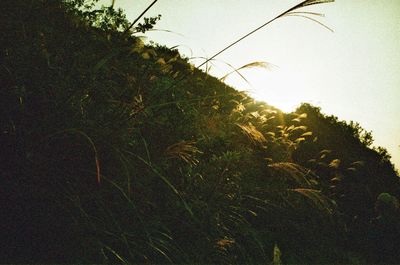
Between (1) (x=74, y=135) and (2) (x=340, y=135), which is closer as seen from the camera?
(1) (x=74, y=135)

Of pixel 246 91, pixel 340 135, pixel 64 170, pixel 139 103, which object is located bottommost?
pixel 64 170

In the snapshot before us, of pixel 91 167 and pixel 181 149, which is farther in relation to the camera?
pixel 181 149

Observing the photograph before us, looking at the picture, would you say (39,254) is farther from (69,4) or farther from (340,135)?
(340,135)

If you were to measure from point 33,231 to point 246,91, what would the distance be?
151 centimetres

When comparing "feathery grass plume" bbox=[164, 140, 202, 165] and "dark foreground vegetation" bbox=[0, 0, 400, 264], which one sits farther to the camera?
"feathery grass plume" bbox=[164, 140, 202, 165]

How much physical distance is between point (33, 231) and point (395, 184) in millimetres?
9826

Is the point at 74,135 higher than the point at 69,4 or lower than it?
lower

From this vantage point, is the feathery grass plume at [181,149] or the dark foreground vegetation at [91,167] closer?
the dark foreground vegetation at [91,167]

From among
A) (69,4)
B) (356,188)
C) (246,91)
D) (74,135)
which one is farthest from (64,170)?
(356,188)

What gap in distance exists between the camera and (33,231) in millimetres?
1116

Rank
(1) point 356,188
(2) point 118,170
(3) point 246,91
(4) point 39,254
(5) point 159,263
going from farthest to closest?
1. (1) point 356,188
2. (3) point 246,91
3. (2) point 118,170
4. (5) point 159,263
5. (4) point 39,254

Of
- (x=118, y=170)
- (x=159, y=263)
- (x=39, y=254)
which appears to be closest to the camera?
(x=39, y=254)

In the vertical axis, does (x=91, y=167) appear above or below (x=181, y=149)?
below

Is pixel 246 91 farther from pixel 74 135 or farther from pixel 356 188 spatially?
pixel 356 188
